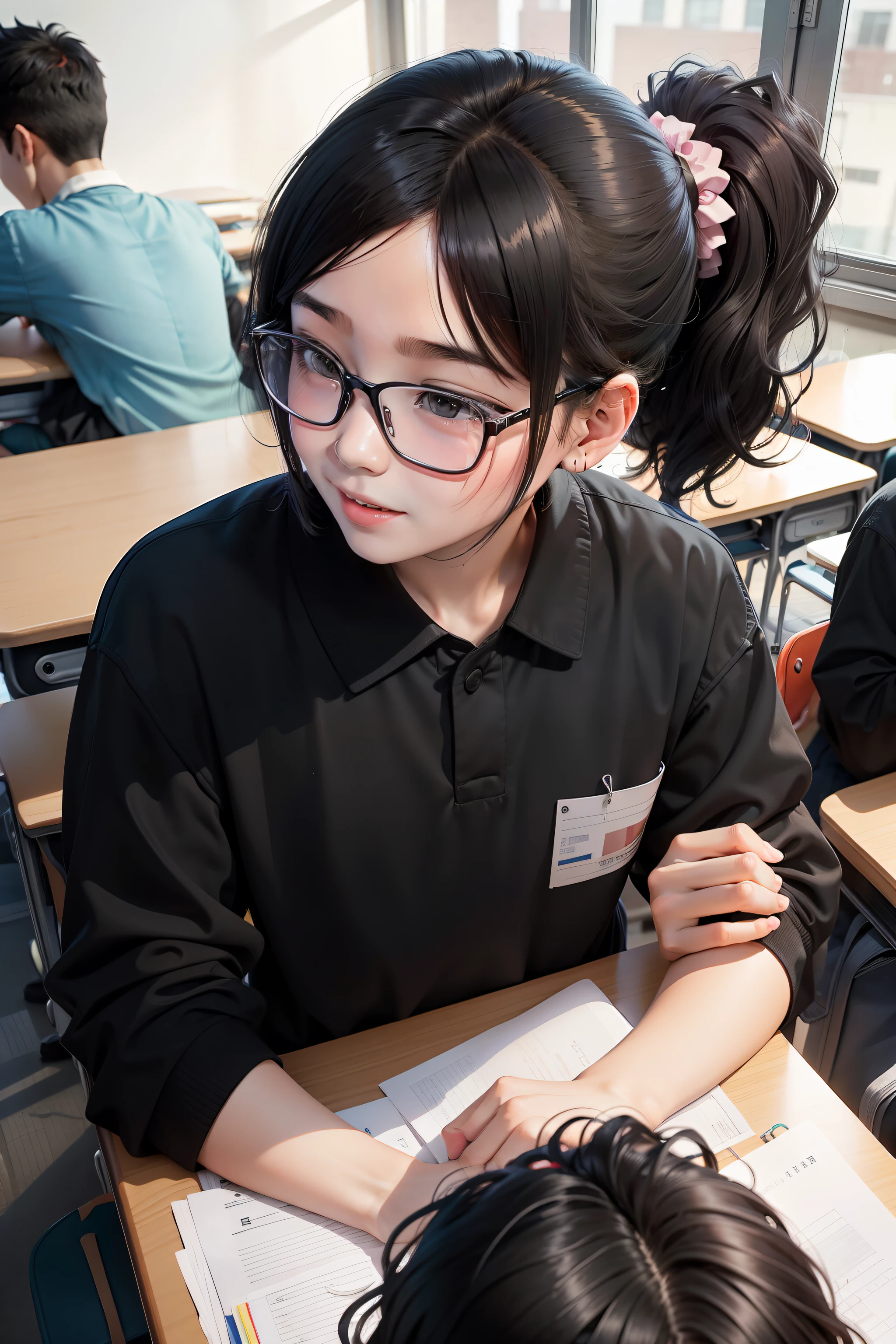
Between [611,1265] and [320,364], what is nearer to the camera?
[611,1265]

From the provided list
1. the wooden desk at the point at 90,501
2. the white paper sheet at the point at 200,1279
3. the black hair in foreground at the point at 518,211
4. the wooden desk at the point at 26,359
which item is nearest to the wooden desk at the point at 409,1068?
the white paper sheet at the point at 200,1279

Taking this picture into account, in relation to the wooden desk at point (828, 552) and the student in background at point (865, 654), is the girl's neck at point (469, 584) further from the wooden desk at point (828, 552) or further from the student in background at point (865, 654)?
the wooden desk at point (828, 552)

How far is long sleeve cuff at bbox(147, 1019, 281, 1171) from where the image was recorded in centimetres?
75

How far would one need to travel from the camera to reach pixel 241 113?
5.56 m

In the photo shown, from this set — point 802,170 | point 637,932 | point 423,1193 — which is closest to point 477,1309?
point 423,1193

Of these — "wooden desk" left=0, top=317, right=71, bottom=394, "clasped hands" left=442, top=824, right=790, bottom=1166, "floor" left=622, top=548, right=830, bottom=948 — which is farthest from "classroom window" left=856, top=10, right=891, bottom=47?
"clasped hands" left=442, top=824, right=790, bottom=1166

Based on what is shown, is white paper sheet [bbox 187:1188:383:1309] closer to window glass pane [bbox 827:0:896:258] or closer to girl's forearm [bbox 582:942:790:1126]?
girl's forearm [bbox 582:942:790:1126]

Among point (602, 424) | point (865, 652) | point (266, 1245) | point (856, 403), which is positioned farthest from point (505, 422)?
point (856, 403)

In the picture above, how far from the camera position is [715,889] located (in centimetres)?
89

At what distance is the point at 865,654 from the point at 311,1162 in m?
1.07

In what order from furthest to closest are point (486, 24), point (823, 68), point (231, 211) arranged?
1. point (486, 24)
2. point (231, 211)
3. point (823, 68)

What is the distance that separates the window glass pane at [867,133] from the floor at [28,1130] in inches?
113

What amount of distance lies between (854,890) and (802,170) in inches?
33.5

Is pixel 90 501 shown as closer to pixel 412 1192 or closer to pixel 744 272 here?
pixel 744 272
